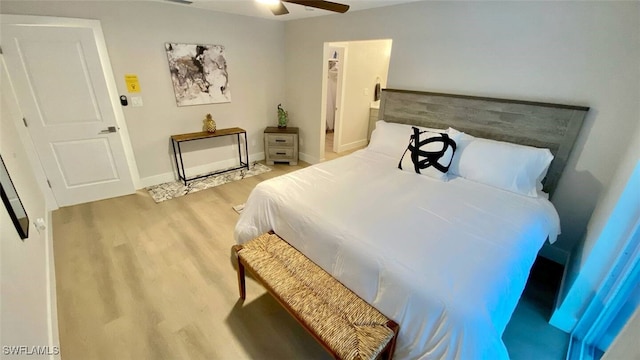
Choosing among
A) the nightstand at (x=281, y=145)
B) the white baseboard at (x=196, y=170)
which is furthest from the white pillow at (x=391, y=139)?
the white baseboard at (x=196, y=170)

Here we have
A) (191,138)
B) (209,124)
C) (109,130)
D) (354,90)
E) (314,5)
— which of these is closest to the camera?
(314,5)

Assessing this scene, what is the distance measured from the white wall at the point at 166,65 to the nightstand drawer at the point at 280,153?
1.15 feet

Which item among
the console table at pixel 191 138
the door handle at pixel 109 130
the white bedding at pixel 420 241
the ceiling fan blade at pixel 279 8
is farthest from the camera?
the console table at pixel 191 138

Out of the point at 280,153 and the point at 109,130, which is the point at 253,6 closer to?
the point at 280,153

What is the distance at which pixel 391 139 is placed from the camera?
284 centimetres

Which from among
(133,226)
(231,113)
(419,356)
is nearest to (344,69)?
(231,113)

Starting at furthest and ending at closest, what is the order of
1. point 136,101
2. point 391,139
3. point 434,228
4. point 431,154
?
point 136,101 < point 391,139 < point 431,154 < point 434,228

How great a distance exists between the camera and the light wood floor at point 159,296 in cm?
158

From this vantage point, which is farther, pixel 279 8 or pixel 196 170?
pixel 196 170

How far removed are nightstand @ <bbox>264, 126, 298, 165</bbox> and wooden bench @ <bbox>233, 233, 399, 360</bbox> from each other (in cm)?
261

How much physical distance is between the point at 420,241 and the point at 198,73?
3.46m

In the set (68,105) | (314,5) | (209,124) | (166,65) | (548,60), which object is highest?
(314,5)

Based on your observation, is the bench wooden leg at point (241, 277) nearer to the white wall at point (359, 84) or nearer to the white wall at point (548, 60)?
the white wall at point (548, 60)

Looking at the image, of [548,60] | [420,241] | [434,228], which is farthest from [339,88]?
[420,241]
